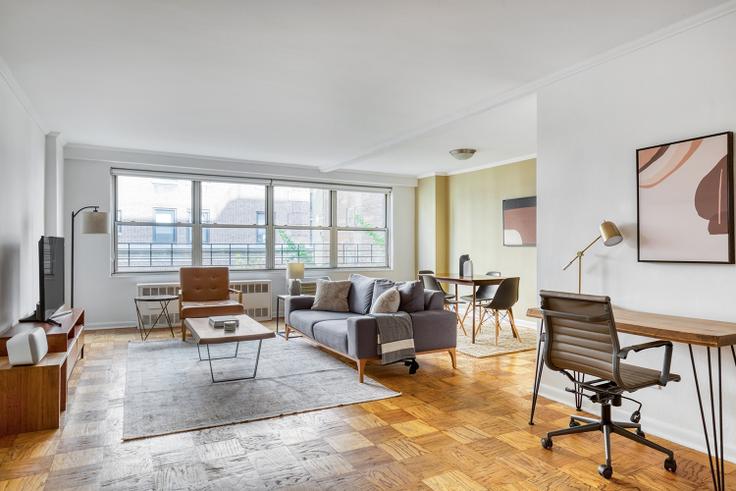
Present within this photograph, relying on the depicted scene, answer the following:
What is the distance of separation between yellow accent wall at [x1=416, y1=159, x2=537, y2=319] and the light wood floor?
146 inches

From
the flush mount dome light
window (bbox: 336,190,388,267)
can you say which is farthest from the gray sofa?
window (bbox: 336,190,388,267)

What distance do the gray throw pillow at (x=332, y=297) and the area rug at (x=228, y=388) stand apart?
1.71 ft

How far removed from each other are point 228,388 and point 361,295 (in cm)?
187

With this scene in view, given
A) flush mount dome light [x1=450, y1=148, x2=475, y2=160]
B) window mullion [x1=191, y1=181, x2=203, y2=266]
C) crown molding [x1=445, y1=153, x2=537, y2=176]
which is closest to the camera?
flush mount dome light [x1=450, y1=148, x2=475, y2=160]

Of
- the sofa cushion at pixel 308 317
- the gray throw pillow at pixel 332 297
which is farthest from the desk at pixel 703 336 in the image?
the gray throw pillow at pixel 332 297

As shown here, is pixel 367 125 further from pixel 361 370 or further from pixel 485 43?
pixel 361 370

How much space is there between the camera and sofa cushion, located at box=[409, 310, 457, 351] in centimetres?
444

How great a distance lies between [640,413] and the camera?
3135 mm

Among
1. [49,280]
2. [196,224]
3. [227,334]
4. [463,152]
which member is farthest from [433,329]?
[196,224]

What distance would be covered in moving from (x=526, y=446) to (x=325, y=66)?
115 inches

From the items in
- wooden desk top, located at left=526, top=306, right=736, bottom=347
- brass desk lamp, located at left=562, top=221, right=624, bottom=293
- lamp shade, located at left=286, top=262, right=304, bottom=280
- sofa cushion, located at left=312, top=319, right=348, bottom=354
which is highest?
brass desk lamp, located at left=562, top=221, right=624, bottom=293

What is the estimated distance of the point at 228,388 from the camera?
3939 millimetres

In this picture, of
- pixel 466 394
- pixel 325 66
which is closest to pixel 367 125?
pixel 325 66

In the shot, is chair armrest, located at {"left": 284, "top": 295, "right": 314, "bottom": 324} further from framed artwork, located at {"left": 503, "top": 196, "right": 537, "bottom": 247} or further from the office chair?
the office chair
